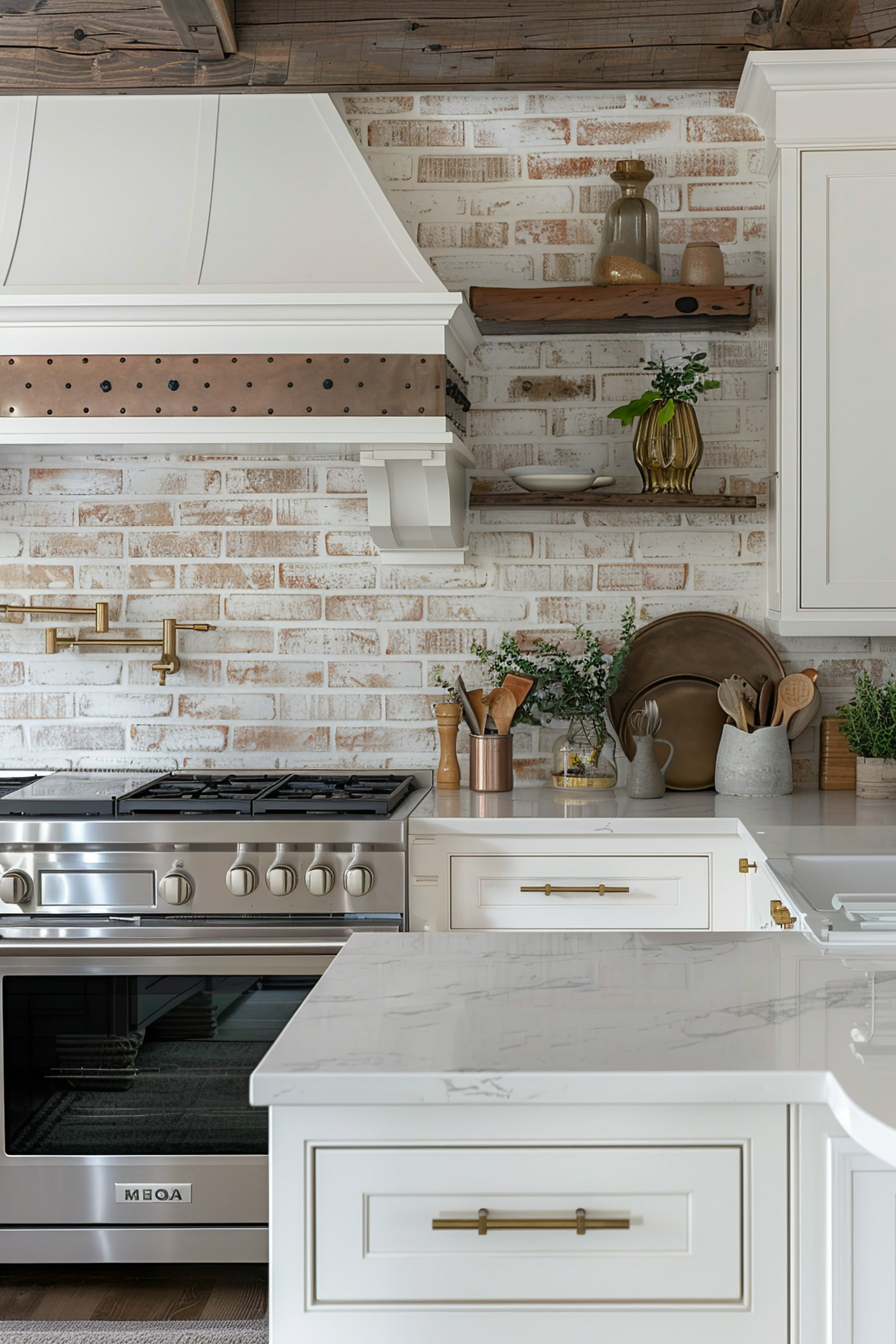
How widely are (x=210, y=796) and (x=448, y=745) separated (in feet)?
2.01

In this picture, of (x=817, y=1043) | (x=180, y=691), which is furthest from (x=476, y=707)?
(x=817, y=1043)

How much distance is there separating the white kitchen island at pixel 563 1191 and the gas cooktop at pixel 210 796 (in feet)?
4.66

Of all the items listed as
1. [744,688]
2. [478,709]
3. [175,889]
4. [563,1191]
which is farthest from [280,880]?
[563,1191]

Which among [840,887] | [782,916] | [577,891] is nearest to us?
[782,916]

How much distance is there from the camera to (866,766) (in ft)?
9.20

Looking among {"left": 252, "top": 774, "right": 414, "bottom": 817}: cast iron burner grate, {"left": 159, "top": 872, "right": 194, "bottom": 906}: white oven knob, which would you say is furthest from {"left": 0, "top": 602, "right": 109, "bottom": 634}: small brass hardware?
{"left": 159, "top": 872, "right": 194, "bottom": 906}: white oven knob

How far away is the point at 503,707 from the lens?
2.87m

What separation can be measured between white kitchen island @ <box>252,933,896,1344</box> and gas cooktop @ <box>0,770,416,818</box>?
1.42 meters

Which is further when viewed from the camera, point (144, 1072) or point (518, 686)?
point (518, 686)

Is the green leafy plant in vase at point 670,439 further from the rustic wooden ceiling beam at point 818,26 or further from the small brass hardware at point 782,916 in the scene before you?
the small brass hardware at point 782,916

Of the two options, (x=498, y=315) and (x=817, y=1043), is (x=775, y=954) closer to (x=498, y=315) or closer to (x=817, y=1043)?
(x=817, y=1043)

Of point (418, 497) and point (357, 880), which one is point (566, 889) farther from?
point (418, 497)

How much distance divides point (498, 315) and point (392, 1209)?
88.2 inches

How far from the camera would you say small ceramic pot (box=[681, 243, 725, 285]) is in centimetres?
288
